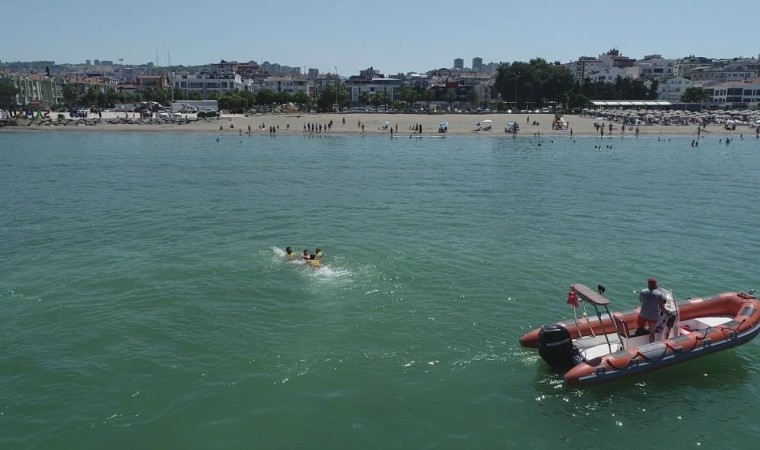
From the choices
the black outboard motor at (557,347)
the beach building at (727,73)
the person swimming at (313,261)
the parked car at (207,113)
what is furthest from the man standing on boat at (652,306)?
the beach building at (727,73)

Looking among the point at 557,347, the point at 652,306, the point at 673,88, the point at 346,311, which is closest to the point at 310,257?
the point at 346,311

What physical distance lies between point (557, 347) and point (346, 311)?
669 cm

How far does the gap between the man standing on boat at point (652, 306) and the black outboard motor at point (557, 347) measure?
2046 millimetres

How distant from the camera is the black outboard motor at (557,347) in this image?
46.6ft

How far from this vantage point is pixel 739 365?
1542cm

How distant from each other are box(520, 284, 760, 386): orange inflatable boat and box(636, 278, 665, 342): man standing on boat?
0.16m

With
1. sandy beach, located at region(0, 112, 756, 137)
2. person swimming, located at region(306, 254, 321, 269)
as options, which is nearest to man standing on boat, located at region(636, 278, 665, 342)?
person swimming, located at region(306, 254, 321, 269)

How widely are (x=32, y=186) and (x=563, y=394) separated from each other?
40.4m

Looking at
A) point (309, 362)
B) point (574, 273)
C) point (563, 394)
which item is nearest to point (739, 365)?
point (563, 394)

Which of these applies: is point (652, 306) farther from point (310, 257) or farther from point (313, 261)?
point (310, 257)

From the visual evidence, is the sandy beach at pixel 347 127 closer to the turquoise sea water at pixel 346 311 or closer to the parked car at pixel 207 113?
the parked car at pixel 207 113

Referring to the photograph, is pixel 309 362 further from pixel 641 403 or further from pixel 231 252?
pixel 231 252

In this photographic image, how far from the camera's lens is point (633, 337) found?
15141mm

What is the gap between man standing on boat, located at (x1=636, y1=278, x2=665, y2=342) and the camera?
47.4ft
